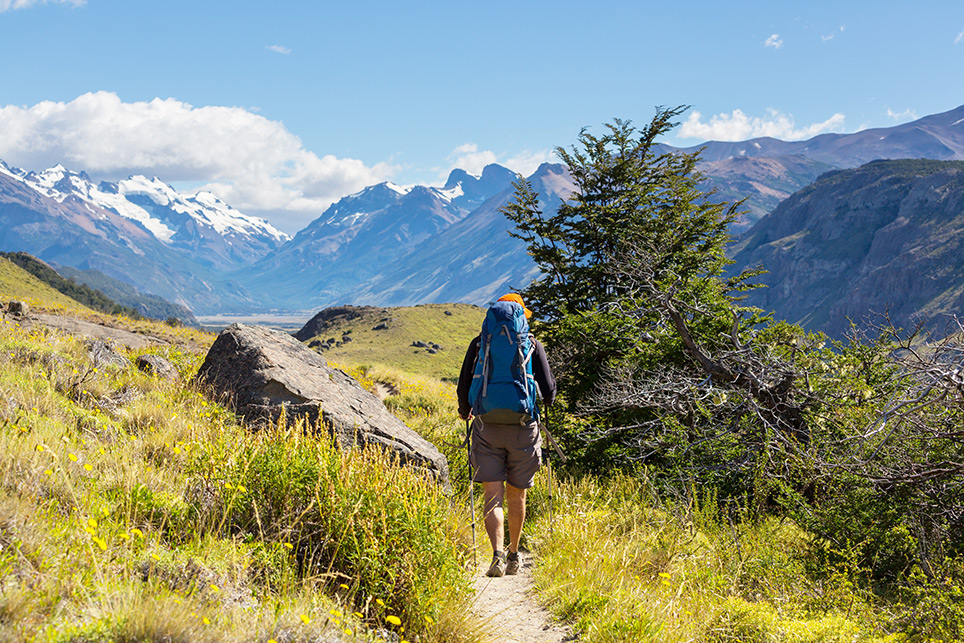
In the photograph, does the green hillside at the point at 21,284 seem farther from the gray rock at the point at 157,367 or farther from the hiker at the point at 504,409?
the hiker at the point at 504,409

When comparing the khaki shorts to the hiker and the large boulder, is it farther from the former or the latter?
the large boulder

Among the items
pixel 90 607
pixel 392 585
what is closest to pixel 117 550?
pixel 90 607

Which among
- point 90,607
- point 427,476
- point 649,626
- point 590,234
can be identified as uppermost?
point 590,234

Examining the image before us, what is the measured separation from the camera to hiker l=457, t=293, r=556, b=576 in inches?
194

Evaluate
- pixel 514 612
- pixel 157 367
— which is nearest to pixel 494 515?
pixel 514 612

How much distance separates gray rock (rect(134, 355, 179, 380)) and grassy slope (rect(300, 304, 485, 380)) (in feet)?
192

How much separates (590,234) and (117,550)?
12124 millimetres

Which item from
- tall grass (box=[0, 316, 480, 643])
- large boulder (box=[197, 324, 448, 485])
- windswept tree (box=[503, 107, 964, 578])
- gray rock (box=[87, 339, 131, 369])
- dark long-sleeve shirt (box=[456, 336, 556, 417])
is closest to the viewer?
tall grass (box=[0, 316, 480, 643])

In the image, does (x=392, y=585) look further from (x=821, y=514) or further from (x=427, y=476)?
(x=821, y=514)

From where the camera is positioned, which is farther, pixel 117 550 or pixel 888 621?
pixel 888 621

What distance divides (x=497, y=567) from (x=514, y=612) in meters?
0.50

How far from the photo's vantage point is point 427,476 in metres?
6.36

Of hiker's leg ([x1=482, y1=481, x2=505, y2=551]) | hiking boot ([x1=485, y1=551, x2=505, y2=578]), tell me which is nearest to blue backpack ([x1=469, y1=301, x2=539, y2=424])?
hiker's leg ([x1=482, y1=481, x2=505, y2=551])

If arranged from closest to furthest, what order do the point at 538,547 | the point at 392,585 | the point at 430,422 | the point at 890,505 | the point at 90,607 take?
the point at 90,607 → the point at 392,585 → the point at 538,547 → the point at 890,505 → the point at 430,422
